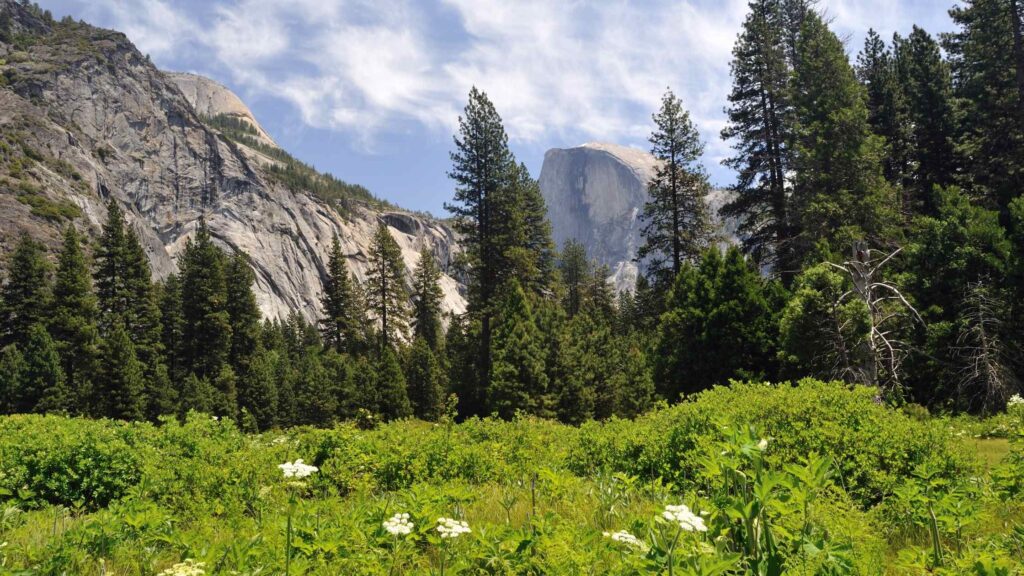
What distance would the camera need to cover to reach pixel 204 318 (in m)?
42.3

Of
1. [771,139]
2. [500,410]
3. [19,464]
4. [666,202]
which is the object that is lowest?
[500,410]

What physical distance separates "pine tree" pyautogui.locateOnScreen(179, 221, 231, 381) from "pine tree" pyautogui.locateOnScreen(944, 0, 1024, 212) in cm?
4886

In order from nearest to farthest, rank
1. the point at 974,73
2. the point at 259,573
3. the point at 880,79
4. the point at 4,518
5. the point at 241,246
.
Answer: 1. the point at 259,573
2. the point at 4,518
3. the point at 974,73
4. the point at 880,79
5. the point at 241,246

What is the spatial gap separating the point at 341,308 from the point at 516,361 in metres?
30.2

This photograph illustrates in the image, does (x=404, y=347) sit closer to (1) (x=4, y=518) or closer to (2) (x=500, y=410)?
(2) (x=500, y=410)

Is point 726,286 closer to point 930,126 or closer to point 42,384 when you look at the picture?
point 930,126

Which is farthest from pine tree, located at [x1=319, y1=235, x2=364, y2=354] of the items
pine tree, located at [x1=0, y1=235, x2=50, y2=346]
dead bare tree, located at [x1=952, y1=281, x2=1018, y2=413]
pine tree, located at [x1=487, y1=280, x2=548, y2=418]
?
dead bare tree, located at [x1=952, y1=281, x2=1018, y2=413]

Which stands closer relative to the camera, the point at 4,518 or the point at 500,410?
the point at 4,518

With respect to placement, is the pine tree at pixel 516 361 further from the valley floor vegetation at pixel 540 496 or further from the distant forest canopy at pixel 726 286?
the valley floor vegetation at pixel 540 496

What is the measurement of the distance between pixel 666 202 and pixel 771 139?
5794mm

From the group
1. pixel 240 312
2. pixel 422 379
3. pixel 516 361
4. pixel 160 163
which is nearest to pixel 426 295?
pixel 422 379

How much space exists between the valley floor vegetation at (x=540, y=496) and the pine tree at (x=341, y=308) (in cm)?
4083

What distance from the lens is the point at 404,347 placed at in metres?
46.3

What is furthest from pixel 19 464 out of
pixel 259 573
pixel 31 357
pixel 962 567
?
pixel 31 357
